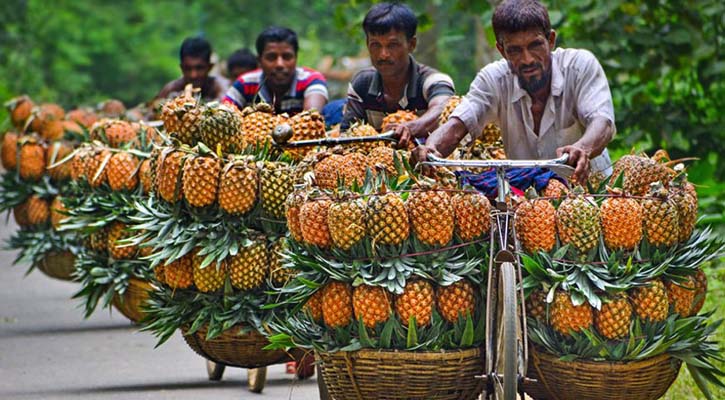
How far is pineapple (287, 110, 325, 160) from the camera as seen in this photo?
7.44m

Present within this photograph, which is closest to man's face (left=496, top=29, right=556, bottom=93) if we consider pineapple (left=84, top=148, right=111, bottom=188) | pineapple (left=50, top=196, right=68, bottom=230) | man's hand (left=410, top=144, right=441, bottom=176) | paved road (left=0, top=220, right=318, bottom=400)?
man's hand (left=410, top=144, right=441, bottom=176)

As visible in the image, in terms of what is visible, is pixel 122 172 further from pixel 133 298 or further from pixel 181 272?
pixel 181 272

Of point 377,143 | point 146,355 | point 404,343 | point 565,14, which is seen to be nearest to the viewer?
point 404,343

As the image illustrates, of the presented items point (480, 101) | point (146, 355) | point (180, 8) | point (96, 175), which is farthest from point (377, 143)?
point (180, 8)

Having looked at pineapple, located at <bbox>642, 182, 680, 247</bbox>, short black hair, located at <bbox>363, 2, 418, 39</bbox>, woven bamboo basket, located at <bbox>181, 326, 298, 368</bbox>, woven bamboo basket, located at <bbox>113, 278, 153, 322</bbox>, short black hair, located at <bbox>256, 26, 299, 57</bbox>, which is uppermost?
short black hair, located at <bbox>256, 26, 299, 57</bbox>

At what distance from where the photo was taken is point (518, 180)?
6.27 meters

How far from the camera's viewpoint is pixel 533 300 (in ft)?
18.8

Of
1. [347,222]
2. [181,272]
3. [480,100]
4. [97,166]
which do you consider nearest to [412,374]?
[347,222]

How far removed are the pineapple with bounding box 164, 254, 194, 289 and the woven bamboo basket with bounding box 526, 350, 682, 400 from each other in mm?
2351

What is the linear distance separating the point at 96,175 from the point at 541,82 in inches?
140

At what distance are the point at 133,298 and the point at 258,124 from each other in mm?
1864

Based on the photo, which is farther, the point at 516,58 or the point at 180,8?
the point at 180,8

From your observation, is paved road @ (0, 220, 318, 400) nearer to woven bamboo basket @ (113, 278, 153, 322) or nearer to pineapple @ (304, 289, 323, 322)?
woven bamboo basket @ (113, 278, 153, 322)

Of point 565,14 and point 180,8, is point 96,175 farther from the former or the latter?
point 180,8
